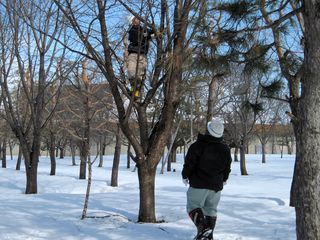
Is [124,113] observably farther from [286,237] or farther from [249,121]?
[249,121]

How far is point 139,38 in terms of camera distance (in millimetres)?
6875

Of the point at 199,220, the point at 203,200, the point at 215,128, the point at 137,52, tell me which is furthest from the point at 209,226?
the point at 137,52

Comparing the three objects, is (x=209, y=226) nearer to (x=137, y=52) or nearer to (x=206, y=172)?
(x=206, y=172)

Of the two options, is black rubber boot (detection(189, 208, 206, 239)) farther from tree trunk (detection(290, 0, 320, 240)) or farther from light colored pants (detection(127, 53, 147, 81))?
light colored pants (detection(127, 53, 147, 81))

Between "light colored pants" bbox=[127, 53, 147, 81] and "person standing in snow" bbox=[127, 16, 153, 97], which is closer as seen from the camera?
"person standing in snow" bbox=[127, 16, 153, 97]

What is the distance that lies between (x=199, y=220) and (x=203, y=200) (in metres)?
0.26

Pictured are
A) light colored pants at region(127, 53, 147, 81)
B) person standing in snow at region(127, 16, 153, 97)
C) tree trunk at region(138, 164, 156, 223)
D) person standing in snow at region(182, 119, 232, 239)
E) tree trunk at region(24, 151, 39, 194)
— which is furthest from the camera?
tree trunk at region(24, 151, 39, 194)

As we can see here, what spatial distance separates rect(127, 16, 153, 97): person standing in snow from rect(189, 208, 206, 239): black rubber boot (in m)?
2.30

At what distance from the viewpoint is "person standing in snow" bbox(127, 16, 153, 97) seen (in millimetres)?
6879

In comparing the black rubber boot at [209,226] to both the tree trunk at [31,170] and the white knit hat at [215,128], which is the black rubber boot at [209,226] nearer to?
the white knit hat at [215,128]

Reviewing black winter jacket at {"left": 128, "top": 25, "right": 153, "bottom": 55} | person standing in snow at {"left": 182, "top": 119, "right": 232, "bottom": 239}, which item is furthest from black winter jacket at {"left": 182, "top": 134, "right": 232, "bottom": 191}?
black winter jacket at {"left": 128, "top": 25, "right": 153, "bottom": 55}

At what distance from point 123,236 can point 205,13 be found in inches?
122

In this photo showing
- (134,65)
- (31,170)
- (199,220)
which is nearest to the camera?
(199,220)

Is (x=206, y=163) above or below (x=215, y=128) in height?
below
